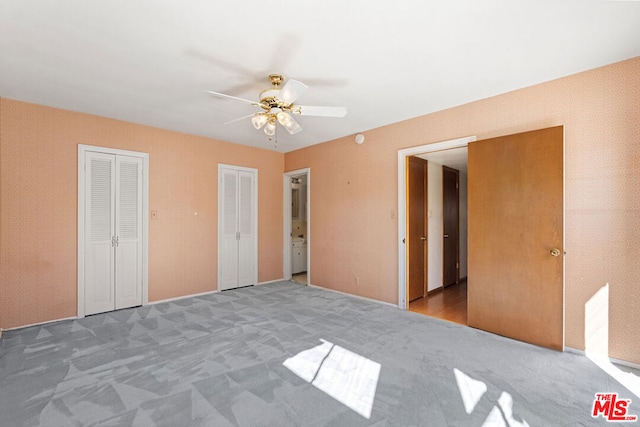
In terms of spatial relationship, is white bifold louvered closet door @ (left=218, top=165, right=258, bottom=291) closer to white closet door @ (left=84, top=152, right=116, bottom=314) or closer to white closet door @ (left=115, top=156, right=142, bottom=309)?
white closet door @ (left=115, top=156, right=142, bottom=309)

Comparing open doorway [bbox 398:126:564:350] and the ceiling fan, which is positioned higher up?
the ceiling fan

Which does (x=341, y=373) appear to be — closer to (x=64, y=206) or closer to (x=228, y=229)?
(x=228, y=229)

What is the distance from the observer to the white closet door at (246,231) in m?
5.45

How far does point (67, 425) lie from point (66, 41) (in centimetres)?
275

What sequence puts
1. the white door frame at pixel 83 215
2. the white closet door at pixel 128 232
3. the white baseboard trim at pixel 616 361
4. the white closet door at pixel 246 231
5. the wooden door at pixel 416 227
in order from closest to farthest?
1. the white baseboard trim at pixel 616 361
2. the white door frame at pixel 83 215
3. the white closet door at pixel 128 232
4. the wooden door at pixel 416 227
5. the white closet door at pixel 246 231

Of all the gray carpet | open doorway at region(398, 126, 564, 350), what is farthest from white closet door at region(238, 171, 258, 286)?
open doorway at region(398, 126, 564, 350)

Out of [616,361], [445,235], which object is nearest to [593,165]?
[616,361]

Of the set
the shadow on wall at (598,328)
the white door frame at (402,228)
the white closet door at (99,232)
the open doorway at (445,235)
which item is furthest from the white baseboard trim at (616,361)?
the white closet door at (99,232)

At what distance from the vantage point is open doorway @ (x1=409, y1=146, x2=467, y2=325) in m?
4.46

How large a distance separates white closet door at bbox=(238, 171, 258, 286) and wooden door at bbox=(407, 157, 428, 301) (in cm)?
292

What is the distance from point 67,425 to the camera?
181cm

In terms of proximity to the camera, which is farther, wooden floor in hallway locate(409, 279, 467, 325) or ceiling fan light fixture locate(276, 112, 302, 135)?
wooden floor in hallway locate(409, 279, 467, 325)

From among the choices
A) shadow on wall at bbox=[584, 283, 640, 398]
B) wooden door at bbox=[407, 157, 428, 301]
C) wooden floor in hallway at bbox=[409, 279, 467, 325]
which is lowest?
wooden floor in hallway at bbox=[409, 279, 467, 325]

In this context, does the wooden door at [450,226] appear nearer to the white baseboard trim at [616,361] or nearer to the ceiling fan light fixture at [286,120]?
the white baseboard trim at [616,361]
